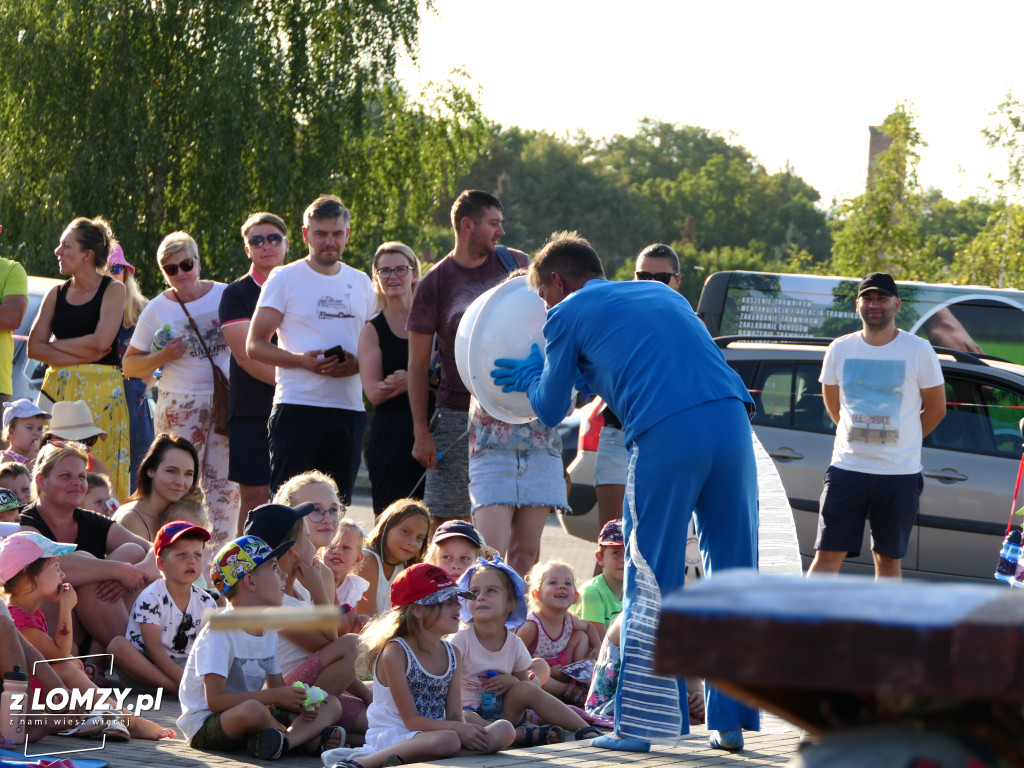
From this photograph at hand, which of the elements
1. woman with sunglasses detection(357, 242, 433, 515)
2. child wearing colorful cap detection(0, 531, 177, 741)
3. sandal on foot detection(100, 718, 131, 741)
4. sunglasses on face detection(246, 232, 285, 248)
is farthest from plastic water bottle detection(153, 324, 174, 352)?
sandal on foot detection(100, 718, 131, 741)

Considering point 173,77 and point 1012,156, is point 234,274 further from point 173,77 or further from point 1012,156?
point 1012,156

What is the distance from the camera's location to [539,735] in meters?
5.20

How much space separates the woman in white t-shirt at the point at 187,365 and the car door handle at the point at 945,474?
444cm

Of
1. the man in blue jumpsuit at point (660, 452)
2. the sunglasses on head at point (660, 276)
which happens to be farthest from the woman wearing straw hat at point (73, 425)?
the man in blue jumpsuit at point (660, 452)

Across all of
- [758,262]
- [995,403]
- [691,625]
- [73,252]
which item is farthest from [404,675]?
[758,262]

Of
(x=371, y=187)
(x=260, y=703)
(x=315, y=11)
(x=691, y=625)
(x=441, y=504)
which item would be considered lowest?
(x=260, y=703)

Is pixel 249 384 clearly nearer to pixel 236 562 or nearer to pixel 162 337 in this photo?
pixel 162 337

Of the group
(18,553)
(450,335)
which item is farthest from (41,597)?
(450,335)

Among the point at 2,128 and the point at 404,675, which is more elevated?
the point at 2,128

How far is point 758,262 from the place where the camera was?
214ft

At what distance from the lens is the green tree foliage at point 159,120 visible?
2181 cm

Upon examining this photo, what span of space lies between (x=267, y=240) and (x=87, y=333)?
1329mm

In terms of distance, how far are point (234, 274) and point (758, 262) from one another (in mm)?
46251

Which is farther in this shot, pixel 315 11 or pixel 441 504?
pixel 315 11
